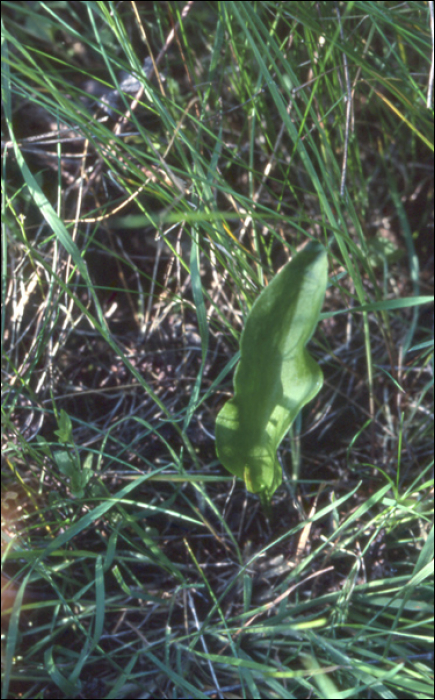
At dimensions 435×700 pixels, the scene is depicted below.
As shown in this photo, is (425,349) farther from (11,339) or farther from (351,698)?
(11,339)

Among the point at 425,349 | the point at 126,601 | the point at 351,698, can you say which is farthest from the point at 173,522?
the point at 425,349

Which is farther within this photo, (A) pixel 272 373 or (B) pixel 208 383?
(B) pixel 208 383

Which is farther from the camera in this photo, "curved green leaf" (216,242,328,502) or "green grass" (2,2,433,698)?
"green grass" (2,2,433,698)

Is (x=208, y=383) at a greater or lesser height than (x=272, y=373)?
lesser

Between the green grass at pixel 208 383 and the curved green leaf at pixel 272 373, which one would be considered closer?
the curved green leaf at pixel 272 373
